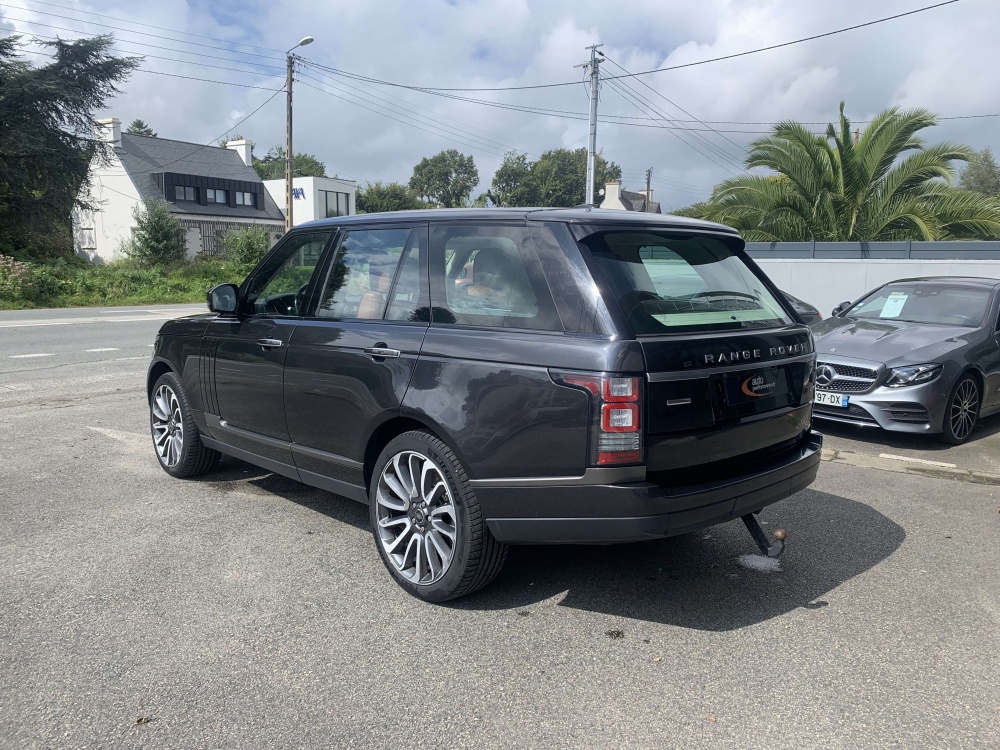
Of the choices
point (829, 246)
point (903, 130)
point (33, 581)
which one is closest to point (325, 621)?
point (33, 581)

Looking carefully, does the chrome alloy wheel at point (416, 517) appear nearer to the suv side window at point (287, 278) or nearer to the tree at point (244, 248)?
the suv side window at point (287, 278)

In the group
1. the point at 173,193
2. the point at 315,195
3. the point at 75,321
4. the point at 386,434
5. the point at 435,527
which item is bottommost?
the point at 75,321

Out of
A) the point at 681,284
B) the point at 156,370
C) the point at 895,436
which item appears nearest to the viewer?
the point at 681,284

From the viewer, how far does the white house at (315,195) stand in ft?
193

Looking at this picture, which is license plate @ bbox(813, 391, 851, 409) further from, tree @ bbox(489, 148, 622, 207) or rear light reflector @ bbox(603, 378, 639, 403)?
tree @ bbox(489, 148, 622, 207)

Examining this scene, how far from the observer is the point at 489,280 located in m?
3.87

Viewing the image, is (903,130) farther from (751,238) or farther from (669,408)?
(669,408)

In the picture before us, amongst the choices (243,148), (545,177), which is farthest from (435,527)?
(545,177)

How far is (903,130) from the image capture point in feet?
56.8

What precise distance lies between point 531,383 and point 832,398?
4.88 metres

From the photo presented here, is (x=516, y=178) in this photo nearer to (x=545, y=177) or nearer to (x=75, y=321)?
(x=545, y=177)

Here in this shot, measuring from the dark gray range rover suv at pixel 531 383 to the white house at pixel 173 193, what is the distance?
45.6m

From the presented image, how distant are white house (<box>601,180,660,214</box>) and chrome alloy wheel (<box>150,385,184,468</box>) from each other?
44.7 m

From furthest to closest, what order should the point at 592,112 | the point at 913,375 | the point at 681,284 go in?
the point at 592,112
the point at 913,375
the point at 681,284
